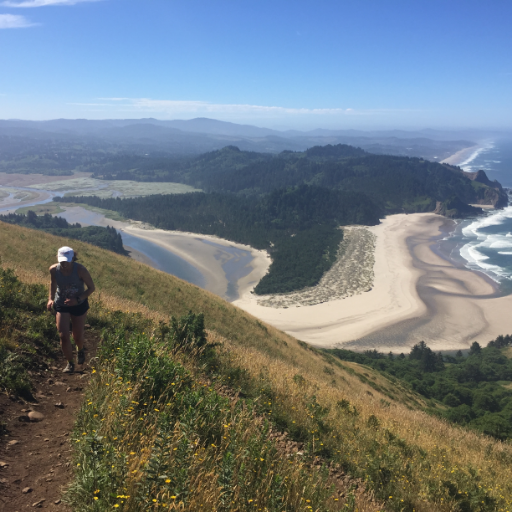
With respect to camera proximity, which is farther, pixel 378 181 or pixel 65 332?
pixel 378 181

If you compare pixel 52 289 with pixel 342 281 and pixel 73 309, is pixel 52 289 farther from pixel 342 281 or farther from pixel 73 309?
pixel 342 281

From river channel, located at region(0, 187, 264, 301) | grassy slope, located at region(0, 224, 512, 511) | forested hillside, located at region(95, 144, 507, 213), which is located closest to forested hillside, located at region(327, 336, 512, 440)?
grassy slope, located at region(0, 224, 512, 511)

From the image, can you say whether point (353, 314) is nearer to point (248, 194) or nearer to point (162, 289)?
point (162, 289)

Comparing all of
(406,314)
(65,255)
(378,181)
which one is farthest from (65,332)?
(378,181)

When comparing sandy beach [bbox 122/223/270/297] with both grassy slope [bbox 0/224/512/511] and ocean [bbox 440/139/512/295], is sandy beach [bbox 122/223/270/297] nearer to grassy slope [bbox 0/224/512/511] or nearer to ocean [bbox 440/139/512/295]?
ocean [bbox 440/139/512/295]

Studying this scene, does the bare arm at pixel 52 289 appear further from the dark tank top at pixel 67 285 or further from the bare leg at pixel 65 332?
the bare leg at pixel 65 332

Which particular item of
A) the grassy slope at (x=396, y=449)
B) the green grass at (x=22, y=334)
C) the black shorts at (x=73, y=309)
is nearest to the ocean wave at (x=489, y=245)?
the grassy slope at (x=396, y=449)

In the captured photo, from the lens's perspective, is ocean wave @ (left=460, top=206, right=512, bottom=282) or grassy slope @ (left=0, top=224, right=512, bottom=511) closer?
grassy slope @ (left=0, top=224, right=512, bottom=511)
